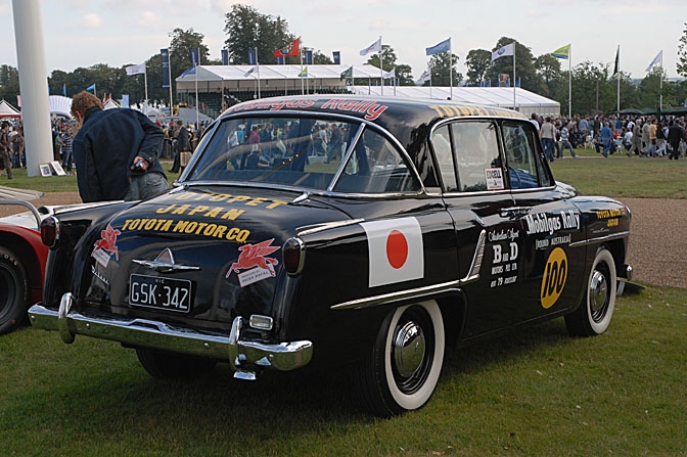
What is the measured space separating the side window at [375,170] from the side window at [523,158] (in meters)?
1.21

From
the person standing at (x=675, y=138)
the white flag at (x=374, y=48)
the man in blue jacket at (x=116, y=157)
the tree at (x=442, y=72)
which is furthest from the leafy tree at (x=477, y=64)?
the man in blue jacket at (x=116, y=157)

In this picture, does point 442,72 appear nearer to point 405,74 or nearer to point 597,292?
point 405,74

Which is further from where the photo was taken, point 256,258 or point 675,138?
point 675,138

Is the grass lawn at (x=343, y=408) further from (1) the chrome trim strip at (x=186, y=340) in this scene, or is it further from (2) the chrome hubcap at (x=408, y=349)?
(1) the chrome trim strip at (x=186, y=340)

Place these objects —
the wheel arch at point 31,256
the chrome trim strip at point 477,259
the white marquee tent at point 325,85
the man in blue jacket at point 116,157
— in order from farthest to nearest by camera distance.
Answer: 1. the white marquee tent at point 325,85
2. the man in blue jacket at point 116,157
3. the wheel arch at point 31,256
4. the chrome trim strip at point 477,259

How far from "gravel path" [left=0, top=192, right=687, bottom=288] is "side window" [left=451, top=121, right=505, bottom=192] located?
12.4 feet

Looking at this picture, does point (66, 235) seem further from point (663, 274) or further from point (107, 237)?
point (663, 274)

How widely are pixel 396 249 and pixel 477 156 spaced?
1.42 m

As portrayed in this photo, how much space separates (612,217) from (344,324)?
3.25 meters

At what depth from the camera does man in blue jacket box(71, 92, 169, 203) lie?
7168mm

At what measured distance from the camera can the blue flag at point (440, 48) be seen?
4453 cm

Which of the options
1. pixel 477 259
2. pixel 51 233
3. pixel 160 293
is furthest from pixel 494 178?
pixel 51 233

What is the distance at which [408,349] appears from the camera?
4.59 m

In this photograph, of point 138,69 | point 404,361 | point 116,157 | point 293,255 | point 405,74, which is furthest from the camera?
point 405,74
